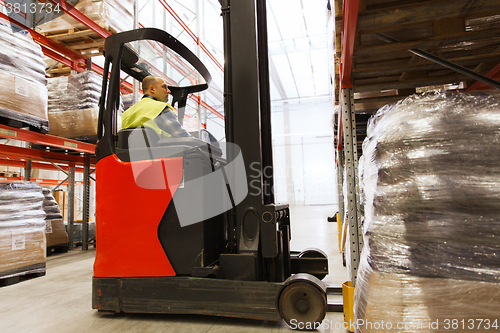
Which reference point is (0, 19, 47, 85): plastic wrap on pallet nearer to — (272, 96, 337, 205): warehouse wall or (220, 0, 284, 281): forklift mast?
(220, 0, 284, 281): forklift mast

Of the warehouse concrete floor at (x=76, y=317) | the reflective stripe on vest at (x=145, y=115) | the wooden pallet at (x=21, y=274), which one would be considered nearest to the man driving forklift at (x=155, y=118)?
the reflective stripe on vest at (x=145, y=115)

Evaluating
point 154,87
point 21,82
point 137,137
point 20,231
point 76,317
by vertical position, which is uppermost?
point 21,82

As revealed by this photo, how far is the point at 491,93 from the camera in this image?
1.47m

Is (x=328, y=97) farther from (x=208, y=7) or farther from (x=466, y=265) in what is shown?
(x=466, y=265)

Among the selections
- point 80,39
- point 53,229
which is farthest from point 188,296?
point 80,39

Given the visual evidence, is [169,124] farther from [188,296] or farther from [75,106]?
[75,106]

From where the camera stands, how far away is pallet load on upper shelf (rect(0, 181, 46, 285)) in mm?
3645

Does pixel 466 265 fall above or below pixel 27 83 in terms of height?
below

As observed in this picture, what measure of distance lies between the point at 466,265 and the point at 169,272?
1871mm

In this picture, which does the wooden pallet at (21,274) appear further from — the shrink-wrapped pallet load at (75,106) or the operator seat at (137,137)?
the operator seat at (137,137)

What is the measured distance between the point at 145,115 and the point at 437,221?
2.06m

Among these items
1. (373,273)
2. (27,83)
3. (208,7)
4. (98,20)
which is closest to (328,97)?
(208,7)

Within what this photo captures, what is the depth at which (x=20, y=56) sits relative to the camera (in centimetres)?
381

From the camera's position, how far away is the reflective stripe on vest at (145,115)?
2387 mm
